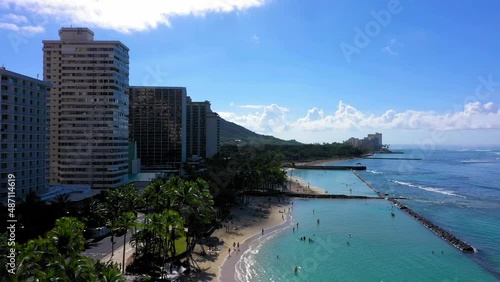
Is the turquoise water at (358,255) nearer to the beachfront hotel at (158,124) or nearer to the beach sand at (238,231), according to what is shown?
the beach sand at (238,231)

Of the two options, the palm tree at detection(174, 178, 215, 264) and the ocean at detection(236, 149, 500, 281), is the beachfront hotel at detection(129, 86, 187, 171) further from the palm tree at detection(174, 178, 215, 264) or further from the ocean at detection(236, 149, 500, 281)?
the palm tree at detection(174, 178, 215, 264)

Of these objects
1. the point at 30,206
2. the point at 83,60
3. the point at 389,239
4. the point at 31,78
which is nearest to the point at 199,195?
the point at 30,206

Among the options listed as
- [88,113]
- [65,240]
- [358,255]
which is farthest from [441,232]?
[88,113]

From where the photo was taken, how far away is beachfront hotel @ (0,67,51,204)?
5334 centimetres

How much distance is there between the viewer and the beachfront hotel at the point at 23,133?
5334 cm

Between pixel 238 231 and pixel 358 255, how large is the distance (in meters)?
18.8

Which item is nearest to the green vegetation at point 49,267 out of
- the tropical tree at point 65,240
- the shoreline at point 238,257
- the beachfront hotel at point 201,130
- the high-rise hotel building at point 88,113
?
the tropical tree at point 65,240

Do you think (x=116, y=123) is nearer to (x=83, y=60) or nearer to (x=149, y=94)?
(x=83, y=60)

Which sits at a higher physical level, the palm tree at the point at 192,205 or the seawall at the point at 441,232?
the palm tree at the point at 192,205

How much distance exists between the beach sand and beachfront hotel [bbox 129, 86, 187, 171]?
186ft

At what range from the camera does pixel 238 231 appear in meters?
57.2

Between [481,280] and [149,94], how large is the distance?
121975mm

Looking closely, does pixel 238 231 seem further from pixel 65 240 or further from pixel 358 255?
pixel 65 240

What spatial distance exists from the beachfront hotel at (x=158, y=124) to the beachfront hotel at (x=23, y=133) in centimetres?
7245
